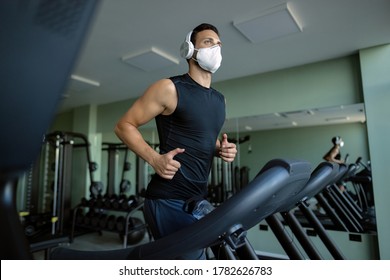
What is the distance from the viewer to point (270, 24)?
2268mm

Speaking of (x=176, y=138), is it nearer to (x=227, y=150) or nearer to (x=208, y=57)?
(x=227, y=150)

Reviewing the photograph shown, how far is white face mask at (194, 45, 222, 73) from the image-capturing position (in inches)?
40.2

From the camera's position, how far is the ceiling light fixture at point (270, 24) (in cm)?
210

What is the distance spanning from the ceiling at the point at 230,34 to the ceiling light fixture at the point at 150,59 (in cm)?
4

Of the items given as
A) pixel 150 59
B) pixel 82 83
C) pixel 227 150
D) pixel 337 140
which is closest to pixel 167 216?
pixel 227 150

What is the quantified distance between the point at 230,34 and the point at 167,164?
6.66 feet

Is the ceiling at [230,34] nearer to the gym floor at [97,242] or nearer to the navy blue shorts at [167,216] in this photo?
the navy blue shorts at [167,216]

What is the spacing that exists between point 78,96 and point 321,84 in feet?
11.9

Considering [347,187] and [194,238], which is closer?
[194,238]

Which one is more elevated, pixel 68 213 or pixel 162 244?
pixel 162 244
